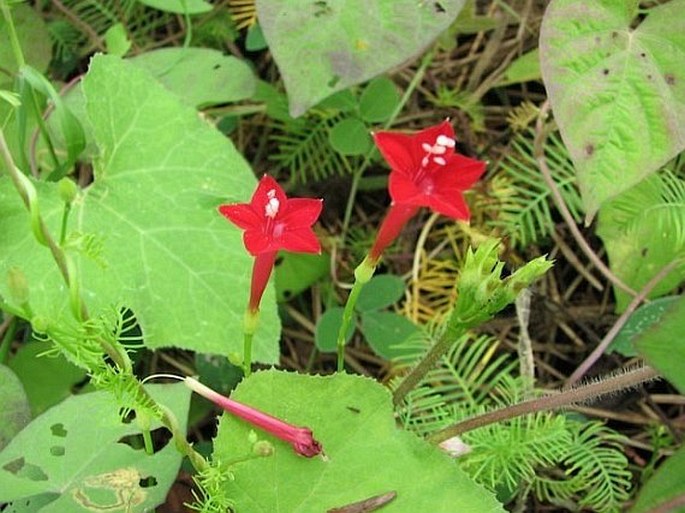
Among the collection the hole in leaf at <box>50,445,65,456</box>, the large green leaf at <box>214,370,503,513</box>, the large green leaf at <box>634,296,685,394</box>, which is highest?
the large green leaf at <box>634,296,685,394</box>

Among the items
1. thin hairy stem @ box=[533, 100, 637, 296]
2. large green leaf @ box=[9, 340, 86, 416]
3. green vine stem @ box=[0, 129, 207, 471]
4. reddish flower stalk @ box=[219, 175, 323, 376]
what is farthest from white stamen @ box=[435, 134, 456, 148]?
large green leaf @ box=[9, 340, 86, 416]

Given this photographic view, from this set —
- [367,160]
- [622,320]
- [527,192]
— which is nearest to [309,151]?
[367,160]

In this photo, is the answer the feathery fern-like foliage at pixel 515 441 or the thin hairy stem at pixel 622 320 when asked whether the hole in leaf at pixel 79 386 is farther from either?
the thin hairy stem at pixel 622 320

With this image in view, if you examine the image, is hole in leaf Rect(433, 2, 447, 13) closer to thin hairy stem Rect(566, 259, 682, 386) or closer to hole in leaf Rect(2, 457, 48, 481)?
thin hairy stem Rect(566, 259, 682, 386)

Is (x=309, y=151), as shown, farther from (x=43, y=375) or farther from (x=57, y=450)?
(x=57, y=450)

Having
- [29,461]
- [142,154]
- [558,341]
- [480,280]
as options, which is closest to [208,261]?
[142,154]

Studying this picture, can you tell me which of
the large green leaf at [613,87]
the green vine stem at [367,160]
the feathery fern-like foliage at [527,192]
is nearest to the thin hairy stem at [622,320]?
the feathery fern-like foliage at [527,192]
